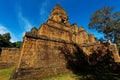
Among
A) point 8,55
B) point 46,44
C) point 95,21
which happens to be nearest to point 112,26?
point 95,21

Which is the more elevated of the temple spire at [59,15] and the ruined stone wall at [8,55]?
the temple spire at [59,15]

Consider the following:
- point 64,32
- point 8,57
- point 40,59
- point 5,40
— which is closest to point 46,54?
point 40,59

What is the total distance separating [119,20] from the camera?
800 inches

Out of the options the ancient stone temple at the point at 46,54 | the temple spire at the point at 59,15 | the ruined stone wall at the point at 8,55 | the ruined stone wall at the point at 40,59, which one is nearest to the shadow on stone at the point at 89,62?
the ancient stone temple at the point at 46,54

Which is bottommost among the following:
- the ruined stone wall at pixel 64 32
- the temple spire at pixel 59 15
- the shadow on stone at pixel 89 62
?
the shadow on stone at pixel 89 62

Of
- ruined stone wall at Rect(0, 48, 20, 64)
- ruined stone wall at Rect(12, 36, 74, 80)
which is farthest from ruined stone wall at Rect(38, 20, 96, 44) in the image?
ruined stone wall at Rect(12, 36, 74, 80)

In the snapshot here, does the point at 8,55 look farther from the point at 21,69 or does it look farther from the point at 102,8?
the point at 102,8

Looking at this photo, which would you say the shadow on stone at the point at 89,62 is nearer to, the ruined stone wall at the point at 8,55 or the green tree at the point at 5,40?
the ruined stone wall at the point at 8,55

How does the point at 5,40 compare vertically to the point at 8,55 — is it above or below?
above

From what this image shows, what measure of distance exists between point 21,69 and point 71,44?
6.26 m

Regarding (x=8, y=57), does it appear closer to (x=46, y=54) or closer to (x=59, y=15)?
(x=46, y=54)

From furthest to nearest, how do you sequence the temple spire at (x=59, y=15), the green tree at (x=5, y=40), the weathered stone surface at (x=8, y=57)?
1. the green tree at (x=5, y=40)
2. the temple spire at (x=59, y=15)
3. the weathered stone surface at (x=8, y=57)

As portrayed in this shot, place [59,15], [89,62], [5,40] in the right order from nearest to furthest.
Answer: [89,62] → [59,15] → [5,40]

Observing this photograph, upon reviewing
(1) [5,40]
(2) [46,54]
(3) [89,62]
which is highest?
(1) [5,40]
